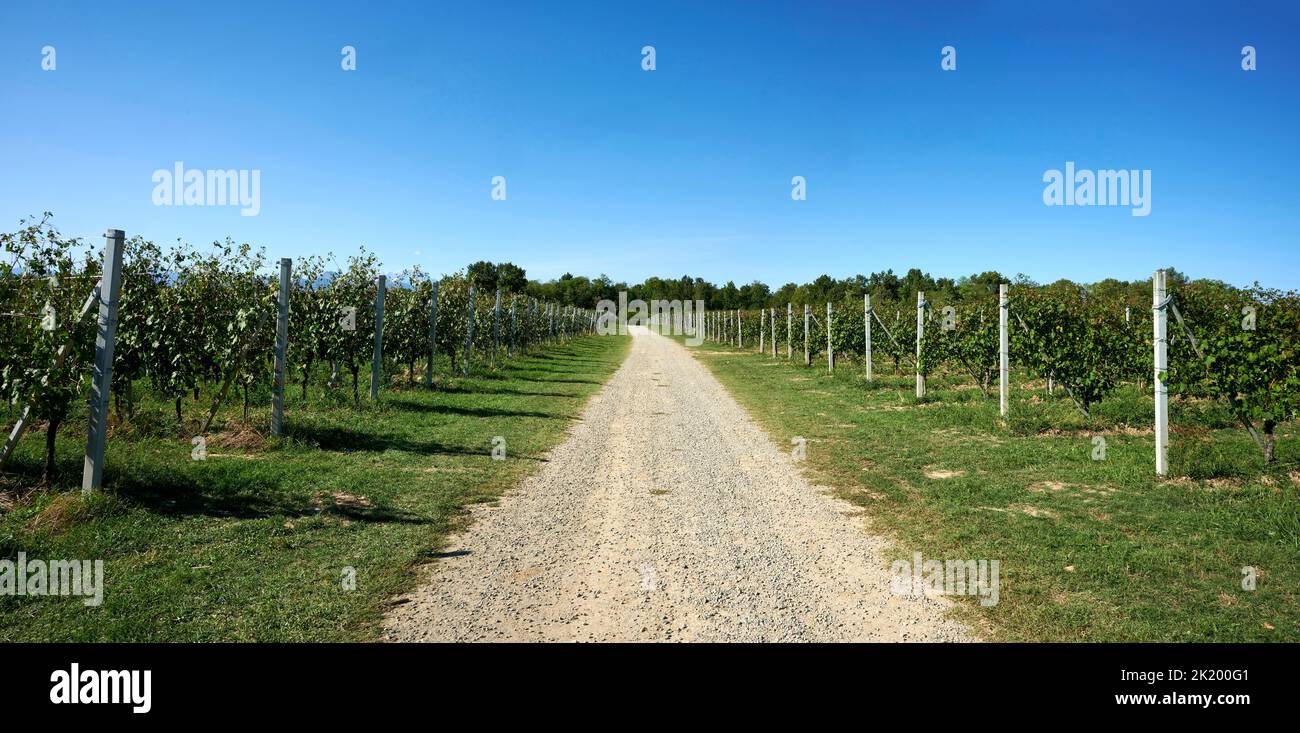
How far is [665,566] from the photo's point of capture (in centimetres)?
503

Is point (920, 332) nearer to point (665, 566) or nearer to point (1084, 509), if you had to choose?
point (1084, 509)

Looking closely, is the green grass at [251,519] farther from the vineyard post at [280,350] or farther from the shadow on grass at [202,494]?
the vineyard post at [280,350]

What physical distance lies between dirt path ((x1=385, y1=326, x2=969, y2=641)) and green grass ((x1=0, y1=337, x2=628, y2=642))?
1.42 feet

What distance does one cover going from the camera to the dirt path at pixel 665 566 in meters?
4.00

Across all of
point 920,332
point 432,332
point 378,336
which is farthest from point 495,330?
point 920,332

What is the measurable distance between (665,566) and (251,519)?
3838 mm

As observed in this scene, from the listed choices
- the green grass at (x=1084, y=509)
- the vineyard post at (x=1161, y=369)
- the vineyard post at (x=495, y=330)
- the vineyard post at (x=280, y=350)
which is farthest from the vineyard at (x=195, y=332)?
the vineyard post at (x=1161, y=369)

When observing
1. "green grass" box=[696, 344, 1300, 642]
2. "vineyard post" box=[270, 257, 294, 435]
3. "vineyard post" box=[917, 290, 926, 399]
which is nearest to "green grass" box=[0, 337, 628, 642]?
"vineyard post" box=[270, 257, 294, 435]

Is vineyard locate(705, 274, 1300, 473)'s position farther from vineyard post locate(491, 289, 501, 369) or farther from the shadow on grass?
vineyard post locate(491, 289, 501, 369)

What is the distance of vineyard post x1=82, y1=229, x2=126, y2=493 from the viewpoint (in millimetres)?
6094

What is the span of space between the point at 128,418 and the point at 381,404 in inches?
158
